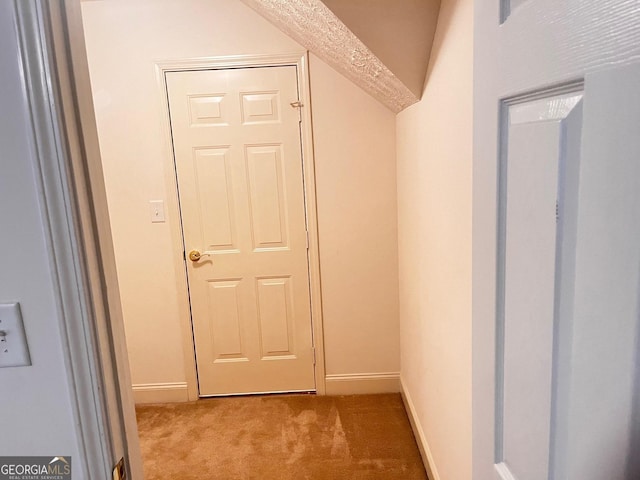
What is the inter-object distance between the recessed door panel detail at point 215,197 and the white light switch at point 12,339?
184 cm

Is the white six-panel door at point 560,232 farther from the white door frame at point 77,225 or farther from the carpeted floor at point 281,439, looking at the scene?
the carpeted floor at point 281,439

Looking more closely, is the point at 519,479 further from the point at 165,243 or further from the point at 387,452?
the point at 165,243

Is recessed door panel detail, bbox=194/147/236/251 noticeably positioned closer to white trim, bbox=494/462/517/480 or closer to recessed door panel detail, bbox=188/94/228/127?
recessed door panel detail, bbox=188/94/228/127

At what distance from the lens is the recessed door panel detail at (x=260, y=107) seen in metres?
2.39

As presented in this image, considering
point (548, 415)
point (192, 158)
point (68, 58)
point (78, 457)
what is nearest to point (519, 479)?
point (548, 415)

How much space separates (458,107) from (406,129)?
85cm

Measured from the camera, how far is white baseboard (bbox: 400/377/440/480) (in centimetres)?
185

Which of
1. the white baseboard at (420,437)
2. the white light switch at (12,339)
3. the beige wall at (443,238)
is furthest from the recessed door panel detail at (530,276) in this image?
the white baseboard at (420,437)

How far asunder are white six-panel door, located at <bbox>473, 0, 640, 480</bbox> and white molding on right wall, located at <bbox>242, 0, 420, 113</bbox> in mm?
890

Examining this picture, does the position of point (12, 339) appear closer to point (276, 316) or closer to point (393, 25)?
point (393, 25)

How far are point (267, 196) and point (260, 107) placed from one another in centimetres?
51

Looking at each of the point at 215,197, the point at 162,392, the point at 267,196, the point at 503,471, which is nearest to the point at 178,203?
the point at 215,197

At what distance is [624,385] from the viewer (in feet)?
1.44

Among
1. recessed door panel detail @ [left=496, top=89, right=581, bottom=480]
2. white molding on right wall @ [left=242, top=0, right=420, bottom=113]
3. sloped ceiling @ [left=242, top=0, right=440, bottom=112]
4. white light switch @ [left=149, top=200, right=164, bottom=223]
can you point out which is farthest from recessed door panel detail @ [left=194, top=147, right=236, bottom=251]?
recessed door panel detail @ [left=496, top=89, right=581, bottom=480]
